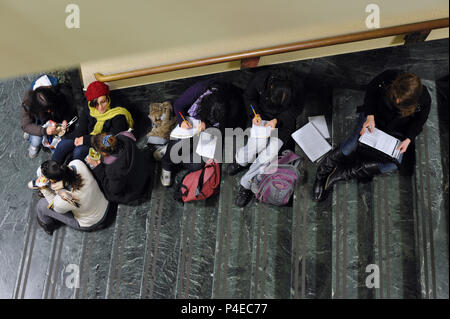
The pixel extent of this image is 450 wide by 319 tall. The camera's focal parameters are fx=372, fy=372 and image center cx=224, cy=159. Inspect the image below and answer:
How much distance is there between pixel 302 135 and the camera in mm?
3754

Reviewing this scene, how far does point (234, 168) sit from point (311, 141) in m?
0.82

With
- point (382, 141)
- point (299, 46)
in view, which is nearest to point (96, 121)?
point (299, 46)

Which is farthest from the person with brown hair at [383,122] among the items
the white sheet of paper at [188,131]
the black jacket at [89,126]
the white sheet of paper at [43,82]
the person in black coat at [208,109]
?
the white sheet of paper at [43,82]

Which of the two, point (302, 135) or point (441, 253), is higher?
point (302, 135)

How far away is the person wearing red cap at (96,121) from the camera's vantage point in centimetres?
377

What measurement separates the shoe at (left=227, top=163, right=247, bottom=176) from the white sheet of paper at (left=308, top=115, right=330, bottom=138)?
844 millimetres

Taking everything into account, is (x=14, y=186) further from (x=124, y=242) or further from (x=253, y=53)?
(x=253, y=53)

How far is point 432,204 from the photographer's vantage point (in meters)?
3.04

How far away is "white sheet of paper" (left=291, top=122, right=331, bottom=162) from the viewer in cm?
371

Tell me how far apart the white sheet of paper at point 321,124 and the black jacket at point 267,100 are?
0.33 m

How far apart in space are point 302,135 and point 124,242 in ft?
6.98

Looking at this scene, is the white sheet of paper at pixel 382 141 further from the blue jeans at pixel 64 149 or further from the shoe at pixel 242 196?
the blue jeans at pixel 64 149

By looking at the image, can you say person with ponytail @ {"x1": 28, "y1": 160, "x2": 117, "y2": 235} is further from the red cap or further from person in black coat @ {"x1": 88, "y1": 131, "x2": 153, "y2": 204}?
the red cap
